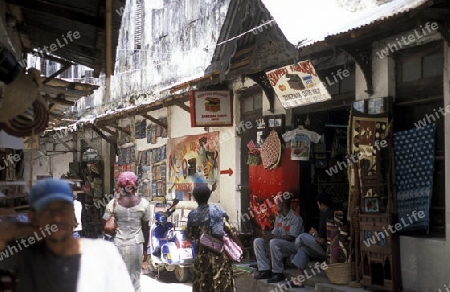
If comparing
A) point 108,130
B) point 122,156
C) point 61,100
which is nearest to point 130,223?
point 61,100

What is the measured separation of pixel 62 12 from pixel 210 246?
137 inches

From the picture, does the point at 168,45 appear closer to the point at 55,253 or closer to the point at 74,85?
the point at 74,85

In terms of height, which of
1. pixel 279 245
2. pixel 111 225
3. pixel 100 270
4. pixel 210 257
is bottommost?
pixel 279 245

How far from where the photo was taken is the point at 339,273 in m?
8.63

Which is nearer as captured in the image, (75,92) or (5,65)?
(5,65)

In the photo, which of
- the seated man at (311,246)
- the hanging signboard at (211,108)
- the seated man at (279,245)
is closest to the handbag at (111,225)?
the seated man at (279,245)

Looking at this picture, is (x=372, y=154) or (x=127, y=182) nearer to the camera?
(x=127, y=182)

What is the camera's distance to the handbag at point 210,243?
7.50 metres

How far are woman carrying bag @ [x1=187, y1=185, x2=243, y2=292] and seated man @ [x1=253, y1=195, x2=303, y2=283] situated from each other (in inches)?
89.1

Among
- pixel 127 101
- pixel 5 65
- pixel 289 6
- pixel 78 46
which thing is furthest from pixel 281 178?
pixel 127 101

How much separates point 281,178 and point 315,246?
202cm

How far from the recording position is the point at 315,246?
9.41 meters

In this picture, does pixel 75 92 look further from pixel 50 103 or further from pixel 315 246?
pixel 315 246

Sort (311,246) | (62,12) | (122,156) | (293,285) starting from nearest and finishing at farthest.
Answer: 1. (62,12)
2. (311,246)
3. (293,285)
4. (122,156)
